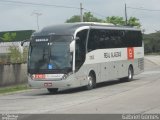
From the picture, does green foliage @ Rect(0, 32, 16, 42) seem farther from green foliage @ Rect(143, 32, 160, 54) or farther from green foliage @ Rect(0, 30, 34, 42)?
green foliage @ Rect(143, 32, 160, 54)

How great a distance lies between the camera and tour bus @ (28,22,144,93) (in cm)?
2569

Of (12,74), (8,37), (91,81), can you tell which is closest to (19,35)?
(8,37)

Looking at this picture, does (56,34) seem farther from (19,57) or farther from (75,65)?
(19,57)

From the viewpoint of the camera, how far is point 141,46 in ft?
119

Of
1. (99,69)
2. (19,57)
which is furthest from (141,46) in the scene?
(19,57)

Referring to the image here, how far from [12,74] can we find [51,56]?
1032 centimetres

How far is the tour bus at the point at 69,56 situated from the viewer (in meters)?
25.7

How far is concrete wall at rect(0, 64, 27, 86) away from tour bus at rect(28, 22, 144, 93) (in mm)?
7678

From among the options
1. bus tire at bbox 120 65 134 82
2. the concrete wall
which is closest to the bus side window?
bus tire at bbox 120 65 134 82

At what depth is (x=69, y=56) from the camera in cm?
2567

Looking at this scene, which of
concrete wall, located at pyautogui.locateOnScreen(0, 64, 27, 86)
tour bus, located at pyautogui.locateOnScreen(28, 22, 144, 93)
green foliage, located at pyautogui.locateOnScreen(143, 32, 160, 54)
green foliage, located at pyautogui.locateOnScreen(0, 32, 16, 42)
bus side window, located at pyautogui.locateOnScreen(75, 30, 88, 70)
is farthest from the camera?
green foliage, located at pyautogui.locateOnScreen(143, 32, 160, 54)

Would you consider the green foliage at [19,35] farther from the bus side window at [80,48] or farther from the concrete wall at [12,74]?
the bus side window at [80,48]

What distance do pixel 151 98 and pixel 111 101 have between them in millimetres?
1582

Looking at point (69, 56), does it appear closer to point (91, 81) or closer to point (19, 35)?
point (91, 81)
